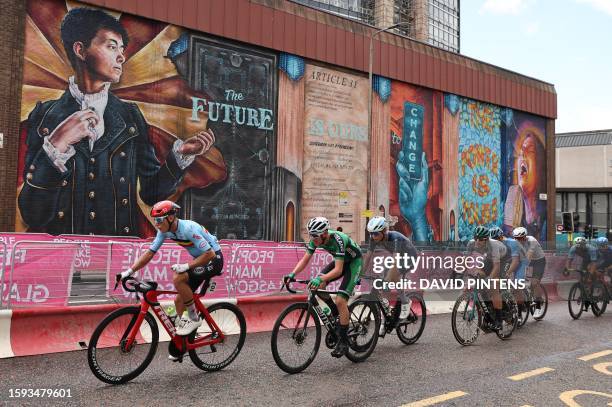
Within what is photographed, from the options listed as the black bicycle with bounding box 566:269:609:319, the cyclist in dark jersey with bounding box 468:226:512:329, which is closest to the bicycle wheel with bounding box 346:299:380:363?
the cyclist in dark jersey with bounding box 468:226:512:329

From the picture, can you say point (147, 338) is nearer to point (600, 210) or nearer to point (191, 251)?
point (191, 251)

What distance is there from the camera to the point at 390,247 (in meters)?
7.86

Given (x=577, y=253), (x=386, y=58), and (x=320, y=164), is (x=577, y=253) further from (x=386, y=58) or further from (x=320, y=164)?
(x=386, y=58)

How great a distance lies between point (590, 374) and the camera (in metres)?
6.49

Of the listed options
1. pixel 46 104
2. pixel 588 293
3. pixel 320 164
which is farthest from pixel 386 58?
pixel 588 293

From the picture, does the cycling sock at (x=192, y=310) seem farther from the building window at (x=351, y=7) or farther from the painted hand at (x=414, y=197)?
the building window at (x=351, y=7)

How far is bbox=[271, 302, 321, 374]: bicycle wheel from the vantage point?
6121mm

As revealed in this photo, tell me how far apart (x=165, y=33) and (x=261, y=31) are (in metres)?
4.53

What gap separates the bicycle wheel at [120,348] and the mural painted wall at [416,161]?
75.9 feet

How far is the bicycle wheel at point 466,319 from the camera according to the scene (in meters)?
8.20

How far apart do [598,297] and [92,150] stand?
16.4 metres

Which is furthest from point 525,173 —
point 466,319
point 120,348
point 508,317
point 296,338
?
point 120,348

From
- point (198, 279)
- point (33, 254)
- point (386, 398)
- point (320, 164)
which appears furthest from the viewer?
point (320, 164)

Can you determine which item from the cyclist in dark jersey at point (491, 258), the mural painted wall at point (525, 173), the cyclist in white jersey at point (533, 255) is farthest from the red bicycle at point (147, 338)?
the mural painted wall at point (525, 173)
